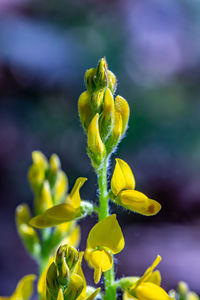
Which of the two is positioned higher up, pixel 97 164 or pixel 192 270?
pixel 97 164

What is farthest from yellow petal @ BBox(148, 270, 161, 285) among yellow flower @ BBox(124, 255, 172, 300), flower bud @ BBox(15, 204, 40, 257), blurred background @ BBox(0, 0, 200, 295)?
blurred background @ BBox(0, 0, 200, 295)

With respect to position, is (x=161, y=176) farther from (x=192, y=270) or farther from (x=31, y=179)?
(x=31, y=179)

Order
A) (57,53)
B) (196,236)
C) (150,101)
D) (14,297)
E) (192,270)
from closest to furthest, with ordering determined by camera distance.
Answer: (14,297), (192,270), (196,236), (57,53), (150,101)

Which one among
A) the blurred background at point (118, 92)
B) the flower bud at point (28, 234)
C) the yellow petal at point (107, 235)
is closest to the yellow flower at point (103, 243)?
the yellow petal at point (107, 235)

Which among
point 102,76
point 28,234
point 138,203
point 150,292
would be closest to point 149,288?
point 150,292

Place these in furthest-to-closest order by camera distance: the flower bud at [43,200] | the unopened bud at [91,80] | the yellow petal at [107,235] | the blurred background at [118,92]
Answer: the blurred background at [118,92] → the flower bud at [43,200] → the unopened bud at [91,80] → the yellow petal at [107,235]

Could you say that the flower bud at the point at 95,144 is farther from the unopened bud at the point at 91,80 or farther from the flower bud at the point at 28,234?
the flower bud at the point at 28,234

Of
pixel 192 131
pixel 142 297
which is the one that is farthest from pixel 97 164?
pixel 192 131
